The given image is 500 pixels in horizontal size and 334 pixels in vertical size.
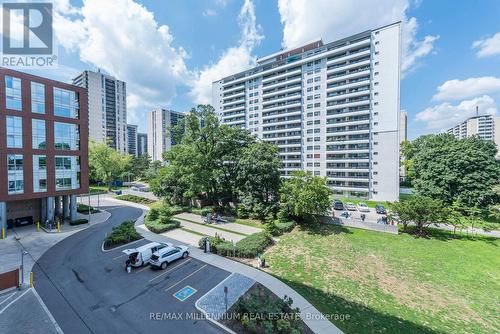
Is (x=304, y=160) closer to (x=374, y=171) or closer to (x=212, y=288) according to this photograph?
(x=374, y=171)

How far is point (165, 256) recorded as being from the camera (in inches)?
655

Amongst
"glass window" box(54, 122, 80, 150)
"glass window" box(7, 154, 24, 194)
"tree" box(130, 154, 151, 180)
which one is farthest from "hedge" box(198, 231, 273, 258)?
"tree" box(130, 154, 151, 180)

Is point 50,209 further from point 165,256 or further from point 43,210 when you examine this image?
point 165,256

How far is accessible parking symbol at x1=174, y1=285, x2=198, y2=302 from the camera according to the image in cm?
1306

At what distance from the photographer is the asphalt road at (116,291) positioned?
422 inches

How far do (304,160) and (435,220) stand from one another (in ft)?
115

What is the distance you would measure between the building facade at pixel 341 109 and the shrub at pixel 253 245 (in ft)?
74.2

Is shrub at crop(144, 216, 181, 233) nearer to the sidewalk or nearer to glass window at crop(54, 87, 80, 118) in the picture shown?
the sidewalk

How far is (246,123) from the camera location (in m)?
72.4

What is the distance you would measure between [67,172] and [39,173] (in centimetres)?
281

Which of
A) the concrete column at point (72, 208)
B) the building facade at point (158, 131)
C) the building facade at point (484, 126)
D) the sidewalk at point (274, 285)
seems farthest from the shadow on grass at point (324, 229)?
the building facade at point (484, 126)

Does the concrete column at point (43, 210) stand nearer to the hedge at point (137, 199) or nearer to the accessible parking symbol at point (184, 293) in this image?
the hedge at point (137, 199)

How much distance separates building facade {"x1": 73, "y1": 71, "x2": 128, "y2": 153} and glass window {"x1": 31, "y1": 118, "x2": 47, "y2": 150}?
214 feet

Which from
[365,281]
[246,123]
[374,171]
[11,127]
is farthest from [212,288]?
[246,123]
